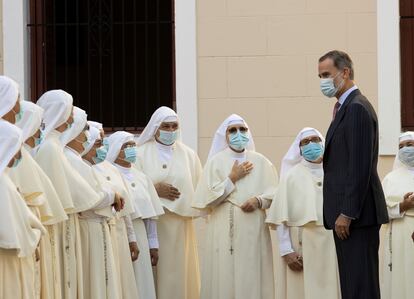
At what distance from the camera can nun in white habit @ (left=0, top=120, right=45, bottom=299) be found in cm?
884

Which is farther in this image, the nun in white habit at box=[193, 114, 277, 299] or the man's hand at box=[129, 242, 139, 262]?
the nun in white habit at box=[193, 114, 277, 299]

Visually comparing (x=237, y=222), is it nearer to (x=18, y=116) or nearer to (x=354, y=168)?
(x=18, y=116)

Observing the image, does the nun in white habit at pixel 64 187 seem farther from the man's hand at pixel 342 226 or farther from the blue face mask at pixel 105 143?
the man's hand at pixel 342 226

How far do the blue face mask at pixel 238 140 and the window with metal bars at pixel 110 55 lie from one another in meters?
2.33

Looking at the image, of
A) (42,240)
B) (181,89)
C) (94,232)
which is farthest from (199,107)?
(42,240)

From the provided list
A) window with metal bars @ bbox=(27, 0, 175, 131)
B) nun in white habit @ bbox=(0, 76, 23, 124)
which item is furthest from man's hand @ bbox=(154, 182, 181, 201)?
nun in white habit @ bbox=(0, 76, 23, 124)

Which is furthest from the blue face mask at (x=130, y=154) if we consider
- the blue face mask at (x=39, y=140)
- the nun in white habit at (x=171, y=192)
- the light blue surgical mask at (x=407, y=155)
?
the light blue surgical mask at (x=407, y=155)

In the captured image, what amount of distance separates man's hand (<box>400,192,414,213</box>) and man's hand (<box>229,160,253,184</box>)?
138cm

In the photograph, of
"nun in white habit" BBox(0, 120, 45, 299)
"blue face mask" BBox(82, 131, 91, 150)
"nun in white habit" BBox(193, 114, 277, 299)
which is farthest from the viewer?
"nun in white habit" BBox(193, 114, 277, 299)

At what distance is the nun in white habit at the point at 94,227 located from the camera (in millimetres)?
10945

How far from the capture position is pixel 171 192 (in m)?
12.8

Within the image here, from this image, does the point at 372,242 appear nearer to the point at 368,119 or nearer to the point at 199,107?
the point at 368,119

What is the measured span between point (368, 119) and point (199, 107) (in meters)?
5.40

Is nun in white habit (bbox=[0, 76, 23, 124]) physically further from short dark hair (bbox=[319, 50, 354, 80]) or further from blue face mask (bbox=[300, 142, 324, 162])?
blue face mask (bbox=[300, 142, 324, 162])
